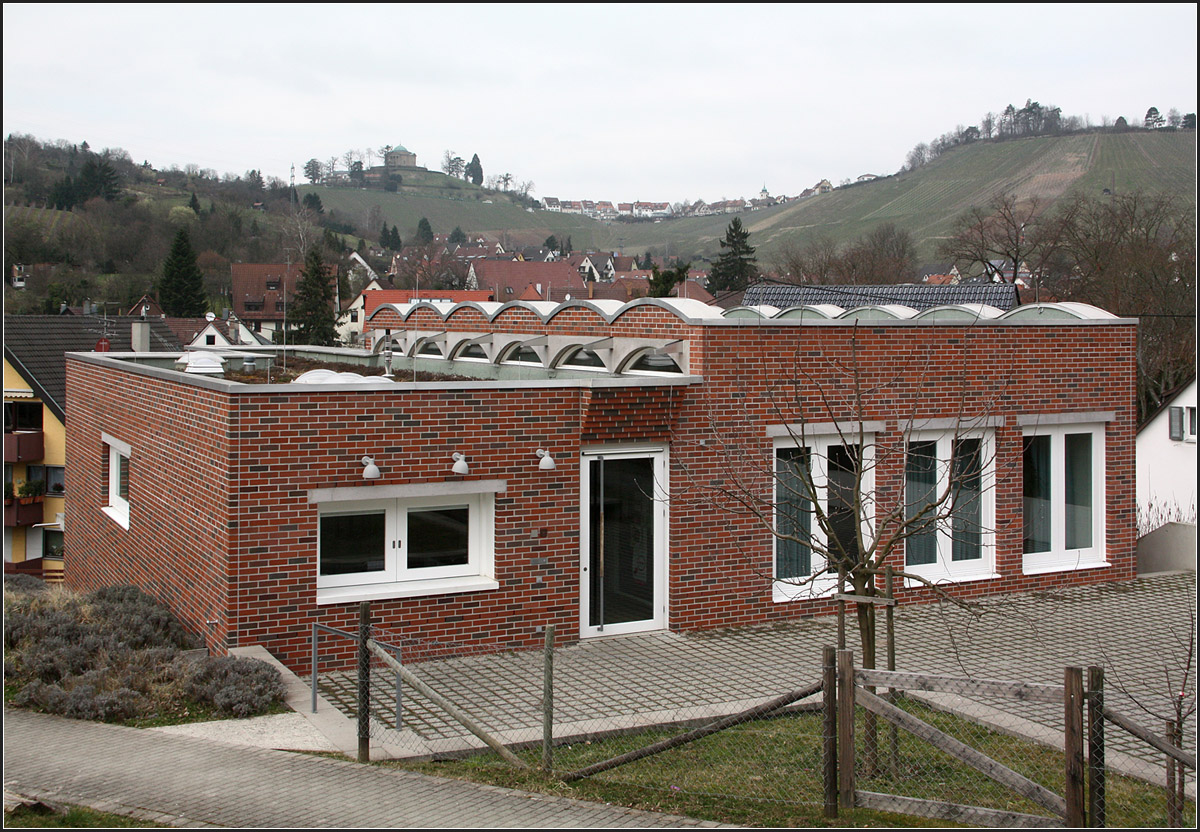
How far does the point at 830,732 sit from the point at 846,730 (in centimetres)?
10

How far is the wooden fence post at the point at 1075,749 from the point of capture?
5934 millimetres

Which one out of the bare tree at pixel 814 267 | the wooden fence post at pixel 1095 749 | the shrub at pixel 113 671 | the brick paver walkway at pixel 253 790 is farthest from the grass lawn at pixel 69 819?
the bare tree at pixel 814 267

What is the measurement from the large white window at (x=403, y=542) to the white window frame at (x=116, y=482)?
4.40 meters

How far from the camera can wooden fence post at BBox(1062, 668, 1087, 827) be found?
593 centimetres

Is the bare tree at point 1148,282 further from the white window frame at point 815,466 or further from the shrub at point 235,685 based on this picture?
the shrub at point 235,685

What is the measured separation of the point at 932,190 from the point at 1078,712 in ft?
416

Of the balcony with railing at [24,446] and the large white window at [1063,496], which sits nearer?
the large white window at [1063,496]

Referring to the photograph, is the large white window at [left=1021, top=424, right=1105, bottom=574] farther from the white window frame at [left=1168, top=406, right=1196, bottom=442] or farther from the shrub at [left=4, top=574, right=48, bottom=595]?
the shrub at [left=4, top=574, right=48, bottom=595]

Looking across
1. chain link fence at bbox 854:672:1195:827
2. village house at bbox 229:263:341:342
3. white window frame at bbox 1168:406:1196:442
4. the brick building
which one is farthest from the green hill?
chain link fence at bbox 854:672:1195:827

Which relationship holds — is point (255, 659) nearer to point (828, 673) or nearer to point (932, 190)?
point (828, 673)

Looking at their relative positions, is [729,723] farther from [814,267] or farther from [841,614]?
[814,267]

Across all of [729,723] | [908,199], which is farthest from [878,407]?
[908,199]

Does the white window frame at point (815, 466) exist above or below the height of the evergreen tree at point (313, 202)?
below

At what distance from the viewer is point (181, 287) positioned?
76.5 meters
